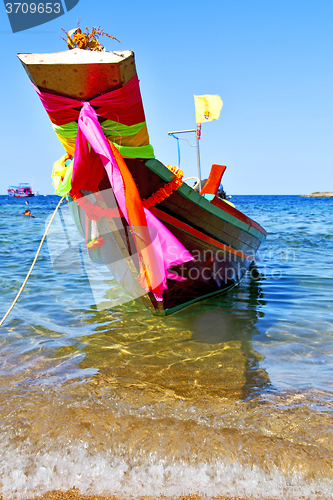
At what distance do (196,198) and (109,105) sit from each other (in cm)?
174

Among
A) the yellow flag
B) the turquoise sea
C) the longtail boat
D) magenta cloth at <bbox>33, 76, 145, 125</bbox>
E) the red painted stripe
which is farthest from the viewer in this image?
the yellow flag

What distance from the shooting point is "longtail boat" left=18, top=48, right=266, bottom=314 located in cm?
280

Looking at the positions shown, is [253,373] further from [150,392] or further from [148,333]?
[148,333]

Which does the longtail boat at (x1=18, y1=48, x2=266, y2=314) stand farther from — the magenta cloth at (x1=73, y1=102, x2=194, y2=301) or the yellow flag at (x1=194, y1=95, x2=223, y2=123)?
the yellow flag at (x1=194, y1=95, x2=223, y2=123)

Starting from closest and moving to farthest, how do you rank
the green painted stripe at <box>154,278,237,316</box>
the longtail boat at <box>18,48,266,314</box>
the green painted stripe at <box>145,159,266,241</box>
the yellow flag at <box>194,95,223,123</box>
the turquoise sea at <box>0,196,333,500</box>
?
the turquoise sea at <box>0,196,333,500</box> → the longtail boat at <box>18,48,266,314</box> → the green painted stripe at <box>145,159,266,241</box> → the green painted stripe at <box>154,278,237,316</box> → the yellow flag at <box>194,95,223,123</box>

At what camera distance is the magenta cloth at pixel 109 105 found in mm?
2908

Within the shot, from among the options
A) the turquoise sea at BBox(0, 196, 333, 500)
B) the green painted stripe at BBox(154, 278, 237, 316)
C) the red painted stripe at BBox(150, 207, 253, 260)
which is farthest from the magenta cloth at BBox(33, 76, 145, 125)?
the green painted stripe at BBox(154, 278, 237, 316)

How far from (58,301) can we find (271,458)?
4.28 meters

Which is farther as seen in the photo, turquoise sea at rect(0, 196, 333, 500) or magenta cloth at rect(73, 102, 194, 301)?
magenta cloth at rect(73, 102, 194, 301)

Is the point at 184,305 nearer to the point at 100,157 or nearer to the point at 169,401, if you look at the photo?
the point at 169,401

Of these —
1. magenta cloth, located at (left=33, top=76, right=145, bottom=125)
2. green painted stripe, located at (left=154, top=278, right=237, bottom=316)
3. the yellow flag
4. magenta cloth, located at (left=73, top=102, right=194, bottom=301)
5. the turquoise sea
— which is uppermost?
the yellow flag

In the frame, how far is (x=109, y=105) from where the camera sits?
2990mm

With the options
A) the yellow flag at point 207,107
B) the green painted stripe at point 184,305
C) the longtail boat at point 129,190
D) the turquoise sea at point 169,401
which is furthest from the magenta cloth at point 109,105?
the yellow flag at point 207,107

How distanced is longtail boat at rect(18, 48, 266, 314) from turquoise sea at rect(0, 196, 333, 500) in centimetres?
70
